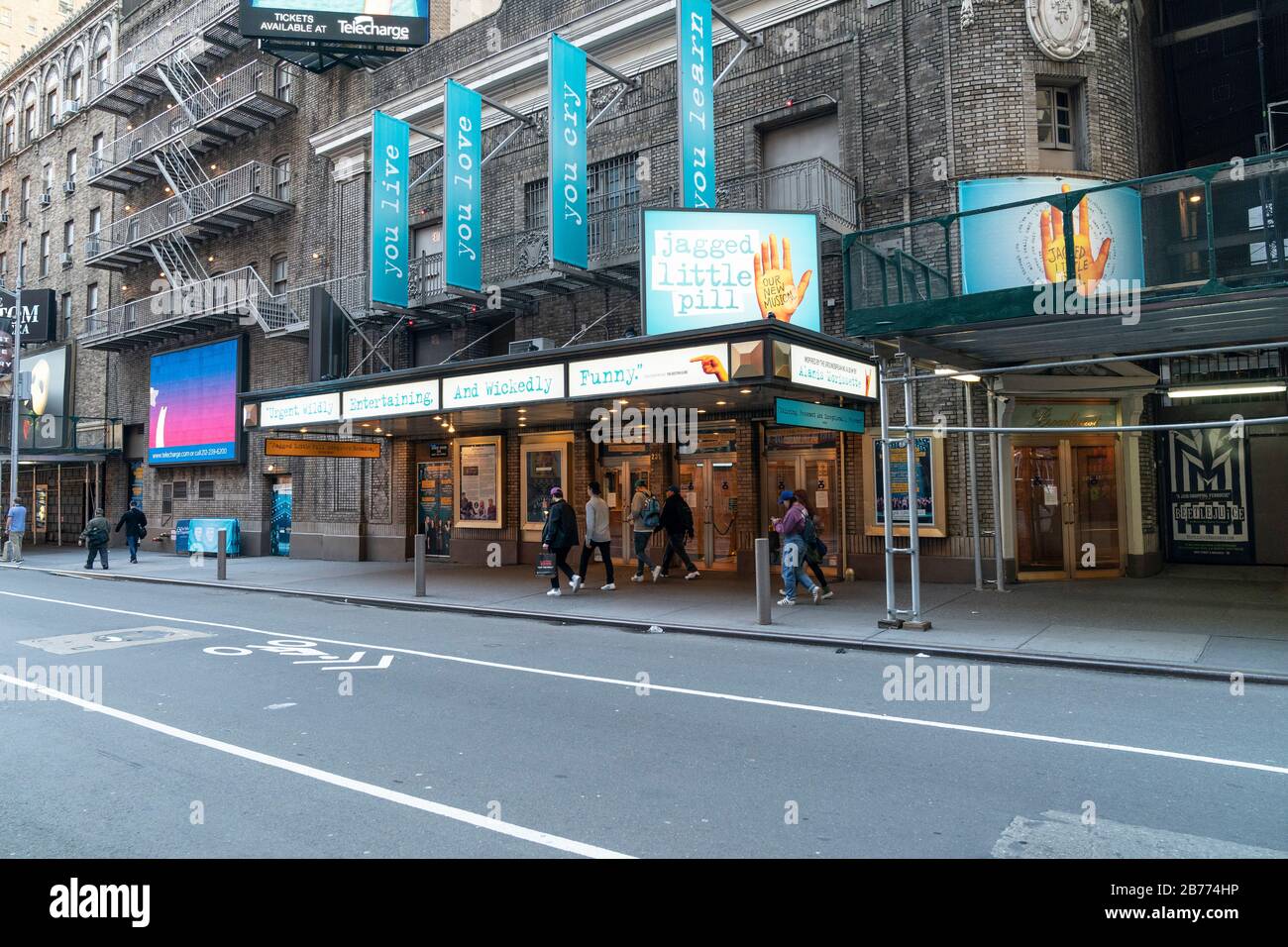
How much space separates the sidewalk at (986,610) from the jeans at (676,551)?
382mm

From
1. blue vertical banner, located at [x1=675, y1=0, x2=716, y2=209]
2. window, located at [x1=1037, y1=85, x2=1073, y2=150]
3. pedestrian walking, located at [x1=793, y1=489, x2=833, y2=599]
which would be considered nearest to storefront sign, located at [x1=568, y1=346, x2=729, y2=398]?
pedestrian walking, located at [x1=793, y1=489, x2=833, y2=599]

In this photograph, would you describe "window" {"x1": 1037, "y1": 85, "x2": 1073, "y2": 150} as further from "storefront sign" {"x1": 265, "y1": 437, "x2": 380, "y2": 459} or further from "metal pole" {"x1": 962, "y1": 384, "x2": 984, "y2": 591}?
"storefront sign" {"x1": 265, "y1": 437, "x2": 380, "y2": 459}

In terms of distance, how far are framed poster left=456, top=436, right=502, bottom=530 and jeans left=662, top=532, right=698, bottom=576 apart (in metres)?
5.34

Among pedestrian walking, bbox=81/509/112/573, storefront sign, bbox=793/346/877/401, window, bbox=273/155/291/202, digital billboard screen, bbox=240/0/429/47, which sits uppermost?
digital billboard screen, bbox=240/0/429/47

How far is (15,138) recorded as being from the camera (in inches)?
1501

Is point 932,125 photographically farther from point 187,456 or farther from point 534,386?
point 187,456

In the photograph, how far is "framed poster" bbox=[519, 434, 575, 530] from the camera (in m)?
19.5

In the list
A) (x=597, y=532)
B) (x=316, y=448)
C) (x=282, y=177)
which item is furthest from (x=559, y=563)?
(x=282, y=177)

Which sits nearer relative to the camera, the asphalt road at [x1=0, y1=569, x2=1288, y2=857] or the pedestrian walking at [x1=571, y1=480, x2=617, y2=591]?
the asphalt road at [x1=0, y1=569, x2=1288, y2=857]

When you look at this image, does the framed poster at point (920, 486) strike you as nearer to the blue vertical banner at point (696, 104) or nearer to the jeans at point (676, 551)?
the jeans at point (676, 551)

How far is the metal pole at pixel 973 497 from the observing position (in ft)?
45.6

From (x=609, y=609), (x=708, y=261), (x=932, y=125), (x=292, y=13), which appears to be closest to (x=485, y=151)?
(x=292, y=13)

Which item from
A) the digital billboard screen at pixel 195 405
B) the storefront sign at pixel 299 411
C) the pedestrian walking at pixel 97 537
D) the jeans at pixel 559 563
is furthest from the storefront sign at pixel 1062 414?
the digital billboard screen at pixel 195 405

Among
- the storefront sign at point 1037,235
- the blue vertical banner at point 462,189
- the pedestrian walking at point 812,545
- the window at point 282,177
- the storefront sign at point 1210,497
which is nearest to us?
the storefront sign at point 1037,235
